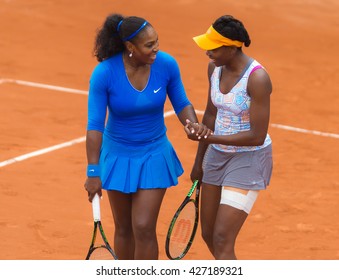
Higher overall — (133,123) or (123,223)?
(133,123)

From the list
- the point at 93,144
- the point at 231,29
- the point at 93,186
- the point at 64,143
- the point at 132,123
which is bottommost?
the point at 64,143

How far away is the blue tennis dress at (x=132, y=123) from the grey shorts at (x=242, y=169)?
1.20 feet

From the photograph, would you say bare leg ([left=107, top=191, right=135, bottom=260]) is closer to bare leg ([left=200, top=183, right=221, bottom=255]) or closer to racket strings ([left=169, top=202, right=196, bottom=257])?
racket strings ([left=169, top=202, right=196, bottom=257])

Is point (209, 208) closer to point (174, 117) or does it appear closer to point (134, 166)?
point (134, 166)

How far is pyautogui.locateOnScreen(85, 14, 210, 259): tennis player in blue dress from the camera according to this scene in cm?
732

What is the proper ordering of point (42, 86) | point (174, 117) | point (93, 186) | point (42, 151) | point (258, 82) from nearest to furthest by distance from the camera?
point (258, 82) → point (93, 186) → point (42, 151) → point (174, 117) → point (42, 86)

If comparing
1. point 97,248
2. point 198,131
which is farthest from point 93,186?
point 198,131

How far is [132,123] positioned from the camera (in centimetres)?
746

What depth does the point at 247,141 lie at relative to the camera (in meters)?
7.30

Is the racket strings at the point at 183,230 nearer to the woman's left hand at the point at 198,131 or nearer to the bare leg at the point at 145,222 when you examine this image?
the bare leg at the point at 145,222

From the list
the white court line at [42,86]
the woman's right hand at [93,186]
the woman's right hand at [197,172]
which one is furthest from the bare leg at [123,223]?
the white court line at [42,86]

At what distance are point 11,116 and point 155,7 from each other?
8602mm

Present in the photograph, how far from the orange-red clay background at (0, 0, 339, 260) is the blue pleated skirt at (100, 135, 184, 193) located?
178 centimetres

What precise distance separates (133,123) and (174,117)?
6.45 meters
